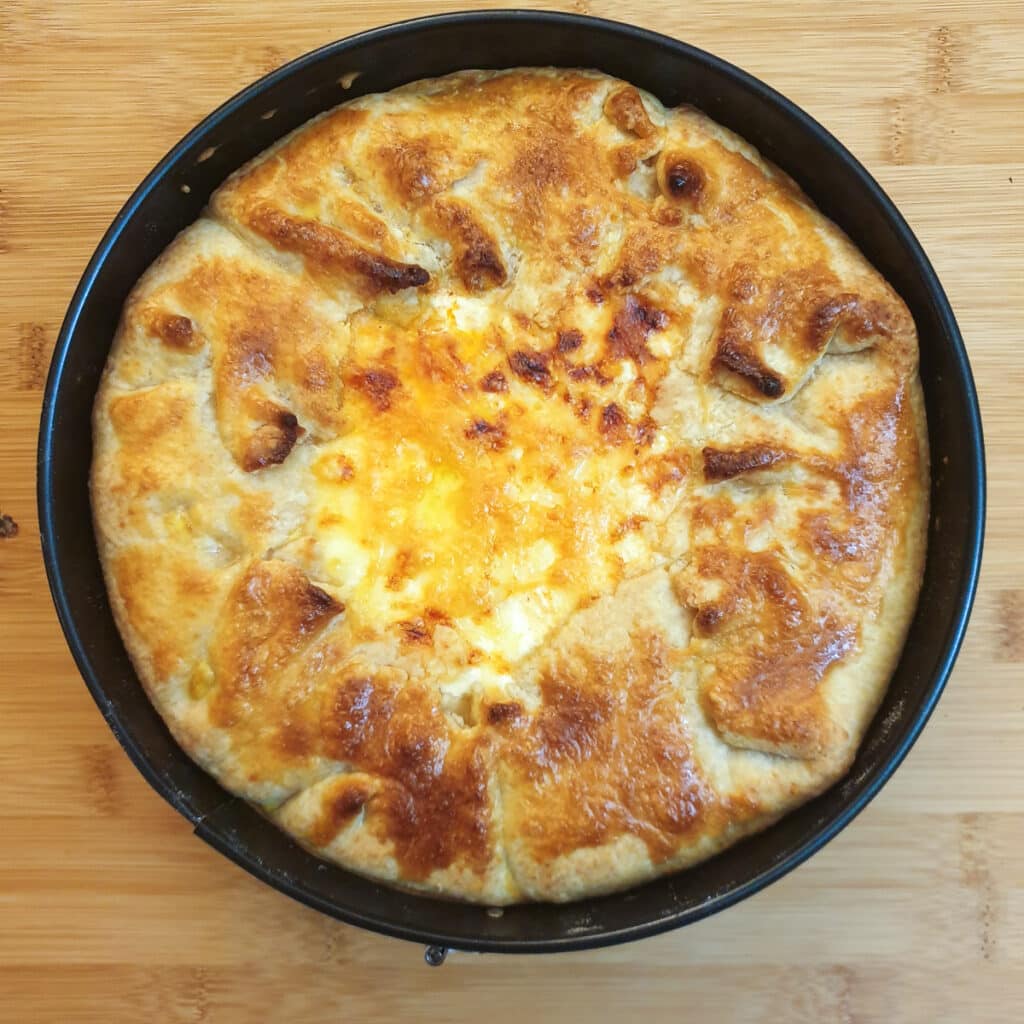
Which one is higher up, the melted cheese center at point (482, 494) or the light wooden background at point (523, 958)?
the melted cheese center at point (482, 494)

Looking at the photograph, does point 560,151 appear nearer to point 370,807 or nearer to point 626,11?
point 626,11

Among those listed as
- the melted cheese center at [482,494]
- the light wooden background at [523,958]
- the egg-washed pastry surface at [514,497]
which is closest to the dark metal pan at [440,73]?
the egg-washed pastry surface at [514,497]

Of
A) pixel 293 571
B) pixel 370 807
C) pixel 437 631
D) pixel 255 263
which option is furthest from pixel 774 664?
pixel 255 263

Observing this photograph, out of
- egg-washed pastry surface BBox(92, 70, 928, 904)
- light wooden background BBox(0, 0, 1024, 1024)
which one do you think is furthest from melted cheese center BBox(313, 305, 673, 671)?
light wooden background BBox(0, 0, 1024, 1024)

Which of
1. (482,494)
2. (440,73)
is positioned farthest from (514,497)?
(440,73)

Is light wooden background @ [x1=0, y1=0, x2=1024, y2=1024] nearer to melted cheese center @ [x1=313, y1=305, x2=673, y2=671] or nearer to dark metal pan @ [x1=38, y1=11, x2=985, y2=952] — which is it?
dark metal pan @ [x1=38, y1=11, x2=985, y2=952]

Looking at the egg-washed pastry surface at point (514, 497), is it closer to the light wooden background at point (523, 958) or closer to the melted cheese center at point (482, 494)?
the melted cheese center at point (482, 494)
